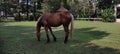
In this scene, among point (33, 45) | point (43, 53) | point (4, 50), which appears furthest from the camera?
point (33, 45)

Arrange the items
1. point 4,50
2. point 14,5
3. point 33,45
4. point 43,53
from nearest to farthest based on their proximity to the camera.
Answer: point 43,53 < point 4,50 < point 33,45 < point 14,5

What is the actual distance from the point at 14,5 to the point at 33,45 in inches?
1304

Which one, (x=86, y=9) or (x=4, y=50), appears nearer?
(x=4, y=50)

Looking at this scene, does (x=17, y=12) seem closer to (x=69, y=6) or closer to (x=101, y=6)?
(x=69, y=6)

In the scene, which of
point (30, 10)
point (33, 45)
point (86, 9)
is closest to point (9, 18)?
point (30, 10)

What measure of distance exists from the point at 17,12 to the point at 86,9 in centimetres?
1184

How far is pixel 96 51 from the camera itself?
33.7ft

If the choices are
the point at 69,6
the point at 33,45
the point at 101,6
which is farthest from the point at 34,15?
the point at 33,45

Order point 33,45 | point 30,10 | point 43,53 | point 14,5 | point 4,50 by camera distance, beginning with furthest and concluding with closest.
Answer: point 30,10
point 14,5
point 33,45
point 4,50
point 43,53

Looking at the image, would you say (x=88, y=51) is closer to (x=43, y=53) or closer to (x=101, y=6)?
(x=43, y=53)

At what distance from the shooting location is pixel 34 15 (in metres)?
45.0

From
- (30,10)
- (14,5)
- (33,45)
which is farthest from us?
(30,10)

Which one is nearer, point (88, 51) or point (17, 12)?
point (88, 51)

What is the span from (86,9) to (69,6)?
3.35m
